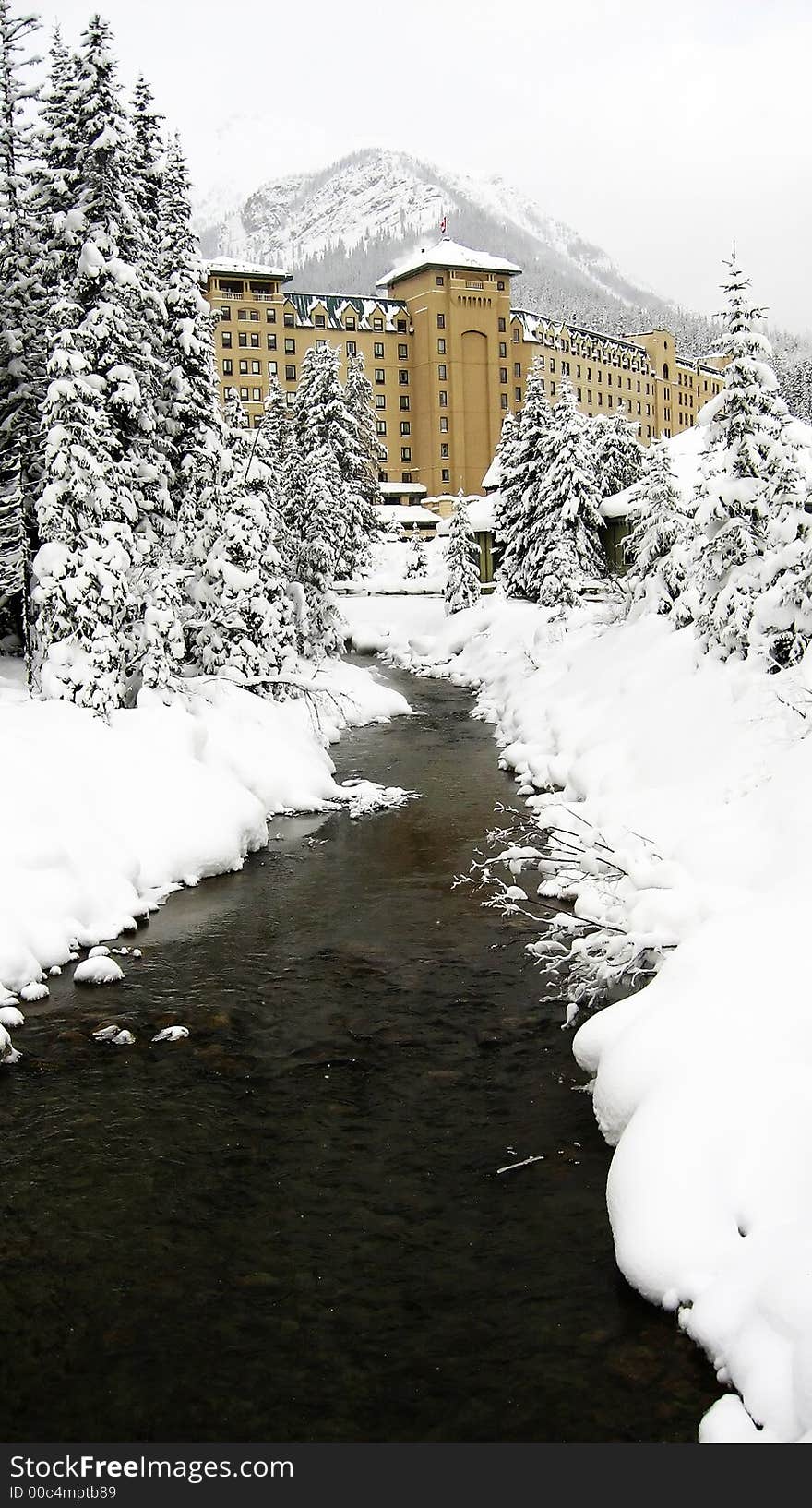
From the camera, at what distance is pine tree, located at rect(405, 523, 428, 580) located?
228 feet

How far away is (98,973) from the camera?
12.3 meters

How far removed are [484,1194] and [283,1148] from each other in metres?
1.67

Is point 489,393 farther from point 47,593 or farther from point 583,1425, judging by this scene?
point 583,1425

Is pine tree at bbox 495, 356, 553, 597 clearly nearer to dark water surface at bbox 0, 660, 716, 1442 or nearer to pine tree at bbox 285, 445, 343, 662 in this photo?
pine tree at bbox 285, 445, 343, 662

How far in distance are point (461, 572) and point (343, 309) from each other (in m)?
60.5

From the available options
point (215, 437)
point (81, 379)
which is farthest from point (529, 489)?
point (81, 379)

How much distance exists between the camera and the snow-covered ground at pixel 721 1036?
6.41 meters

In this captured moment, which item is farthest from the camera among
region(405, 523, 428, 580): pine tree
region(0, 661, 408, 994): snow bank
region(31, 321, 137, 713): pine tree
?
region(405, 523, 428, 580): pine tree

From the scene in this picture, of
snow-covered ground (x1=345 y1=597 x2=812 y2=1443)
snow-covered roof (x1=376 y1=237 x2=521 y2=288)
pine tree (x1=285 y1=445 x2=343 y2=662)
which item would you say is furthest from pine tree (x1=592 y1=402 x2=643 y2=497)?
snow-covered roof (x1=376 y1=237 x2=521 y2=288)

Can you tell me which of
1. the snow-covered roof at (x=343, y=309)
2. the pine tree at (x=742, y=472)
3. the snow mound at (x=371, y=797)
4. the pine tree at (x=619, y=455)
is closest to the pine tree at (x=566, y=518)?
the pine tree at (x=619, y=455)

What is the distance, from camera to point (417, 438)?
10556cm

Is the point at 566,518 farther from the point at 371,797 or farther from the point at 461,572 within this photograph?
the point at 371,797

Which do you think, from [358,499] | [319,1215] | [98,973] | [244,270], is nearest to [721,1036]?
[319,1215]

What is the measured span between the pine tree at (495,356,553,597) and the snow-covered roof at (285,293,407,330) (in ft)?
197
